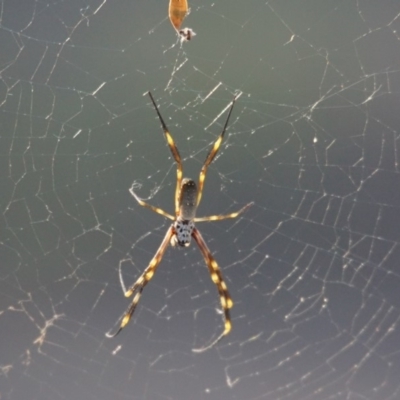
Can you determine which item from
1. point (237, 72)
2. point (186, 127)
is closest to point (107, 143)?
point (186, 127)

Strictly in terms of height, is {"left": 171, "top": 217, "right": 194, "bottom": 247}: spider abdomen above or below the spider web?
below

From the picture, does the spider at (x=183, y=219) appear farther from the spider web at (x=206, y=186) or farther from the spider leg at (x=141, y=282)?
the spider web at (x=206, y=186)

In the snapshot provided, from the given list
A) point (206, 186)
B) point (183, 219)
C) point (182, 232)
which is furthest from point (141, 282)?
point (206, 186)

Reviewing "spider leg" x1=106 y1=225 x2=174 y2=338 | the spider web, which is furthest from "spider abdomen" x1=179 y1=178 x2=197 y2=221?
the spider web

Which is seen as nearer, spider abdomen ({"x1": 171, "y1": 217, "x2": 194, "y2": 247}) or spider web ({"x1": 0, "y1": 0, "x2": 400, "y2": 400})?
spider abdomen ({"x1": 171, "y1": 217, "x2": 194, "y2": 247})

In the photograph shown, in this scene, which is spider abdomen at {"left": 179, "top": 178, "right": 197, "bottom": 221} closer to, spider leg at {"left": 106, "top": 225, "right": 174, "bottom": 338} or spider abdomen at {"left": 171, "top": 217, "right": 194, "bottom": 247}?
spider abdomen at {"left": 171, "top": 217, "right": 194, "bottom": 247}
